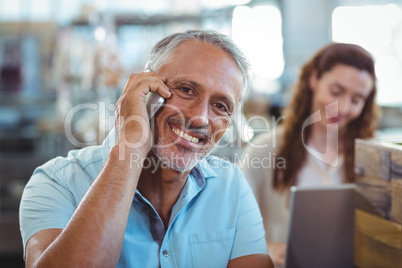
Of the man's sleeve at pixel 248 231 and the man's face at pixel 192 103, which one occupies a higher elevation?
the man's face at pixel 192 103

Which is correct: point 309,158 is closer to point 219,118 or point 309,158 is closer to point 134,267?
point 219,118

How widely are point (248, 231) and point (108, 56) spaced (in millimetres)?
1744

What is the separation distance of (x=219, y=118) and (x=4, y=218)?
2.49 meters

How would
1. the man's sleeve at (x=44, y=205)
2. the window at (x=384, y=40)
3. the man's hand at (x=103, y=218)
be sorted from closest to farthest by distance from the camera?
the man's hand at (x=103, y=218) → the man's sleeve at (x=44, y=205) → the window at (x=384, y=40)

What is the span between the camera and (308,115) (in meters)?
2.14

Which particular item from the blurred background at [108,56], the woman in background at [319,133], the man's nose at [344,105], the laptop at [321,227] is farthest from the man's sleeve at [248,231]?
the blurred background at [108,56]

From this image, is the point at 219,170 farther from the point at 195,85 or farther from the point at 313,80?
the point at 313,80

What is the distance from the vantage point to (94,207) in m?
0.98

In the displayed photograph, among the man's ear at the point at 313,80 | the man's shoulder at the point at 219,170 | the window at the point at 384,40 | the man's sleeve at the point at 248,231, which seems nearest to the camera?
the man's sleeve at the point at 248,231

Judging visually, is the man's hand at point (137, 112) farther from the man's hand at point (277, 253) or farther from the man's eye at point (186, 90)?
the man's hand at point (277, 253)

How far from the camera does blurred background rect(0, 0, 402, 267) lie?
2.91 metres

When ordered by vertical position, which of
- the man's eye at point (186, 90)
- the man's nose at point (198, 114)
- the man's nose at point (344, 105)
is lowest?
the man's nose at point (198, 114)

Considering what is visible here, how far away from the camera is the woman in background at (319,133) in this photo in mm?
1970

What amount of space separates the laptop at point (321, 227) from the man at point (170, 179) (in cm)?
13
